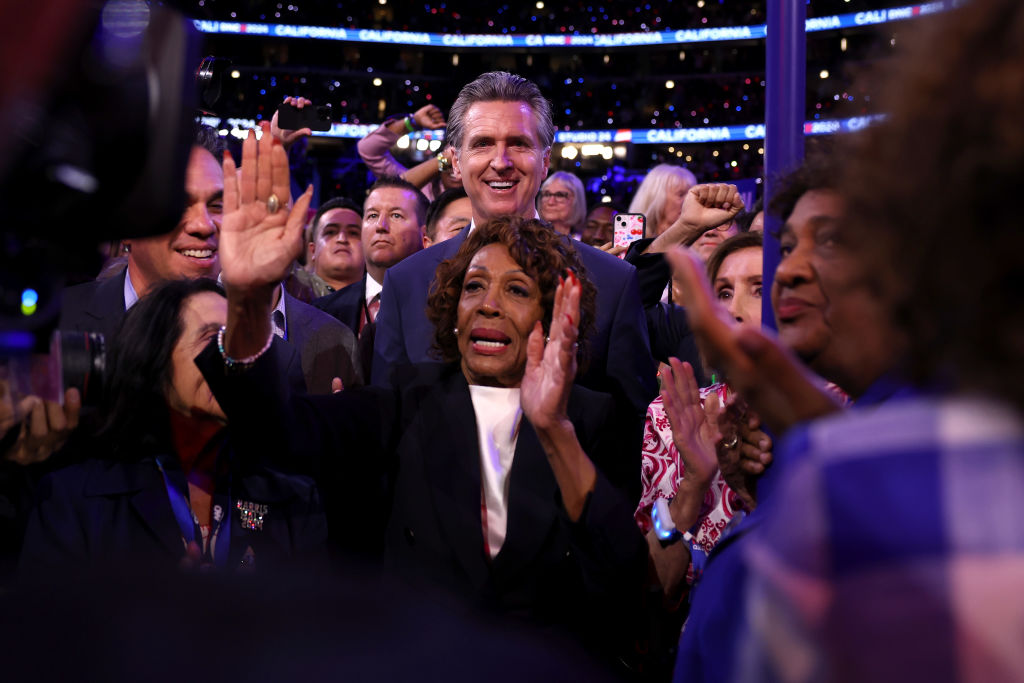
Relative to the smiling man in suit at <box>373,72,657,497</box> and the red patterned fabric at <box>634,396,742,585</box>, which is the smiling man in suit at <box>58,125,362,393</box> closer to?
the smiling man in suit at <box>373,72,657,497</box>

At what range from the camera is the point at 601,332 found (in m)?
2.43

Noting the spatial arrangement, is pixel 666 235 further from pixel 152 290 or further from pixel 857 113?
pixel 857 113

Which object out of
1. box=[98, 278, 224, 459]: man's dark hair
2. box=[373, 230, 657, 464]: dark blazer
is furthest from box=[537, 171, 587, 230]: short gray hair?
box=[98, 278, 224, 459]: man's dark hair

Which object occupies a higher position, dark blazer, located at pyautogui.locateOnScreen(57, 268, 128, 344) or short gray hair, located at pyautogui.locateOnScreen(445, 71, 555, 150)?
short gray hair, located at pyautogui.locateOnScreen(445, 71, 555, 150)

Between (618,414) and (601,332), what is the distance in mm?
223

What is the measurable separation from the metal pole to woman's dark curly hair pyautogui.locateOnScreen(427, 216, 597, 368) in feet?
2.38

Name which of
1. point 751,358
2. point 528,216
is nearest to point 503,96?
point 528,216

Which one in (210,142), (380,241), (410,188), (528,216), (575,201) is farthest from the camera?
(575,201)

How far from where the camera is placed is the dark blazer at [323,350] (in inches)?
108

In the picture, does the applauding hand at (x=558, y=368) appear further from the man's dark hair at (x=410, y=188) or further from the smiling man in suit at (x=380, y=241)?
the man's dark hair at (x=410, y=188)

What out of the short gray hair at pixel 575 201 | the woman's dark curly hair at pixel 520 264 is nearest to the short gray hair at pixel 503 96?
the woman's dark curly hair at pixel 520 264

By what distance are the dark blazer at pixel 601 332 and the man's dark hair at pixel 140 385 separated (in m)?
0.56

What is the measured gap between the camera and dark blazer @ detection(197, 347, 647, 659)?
175cm

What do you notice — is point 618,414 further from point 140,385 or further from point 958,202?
point 958,202
